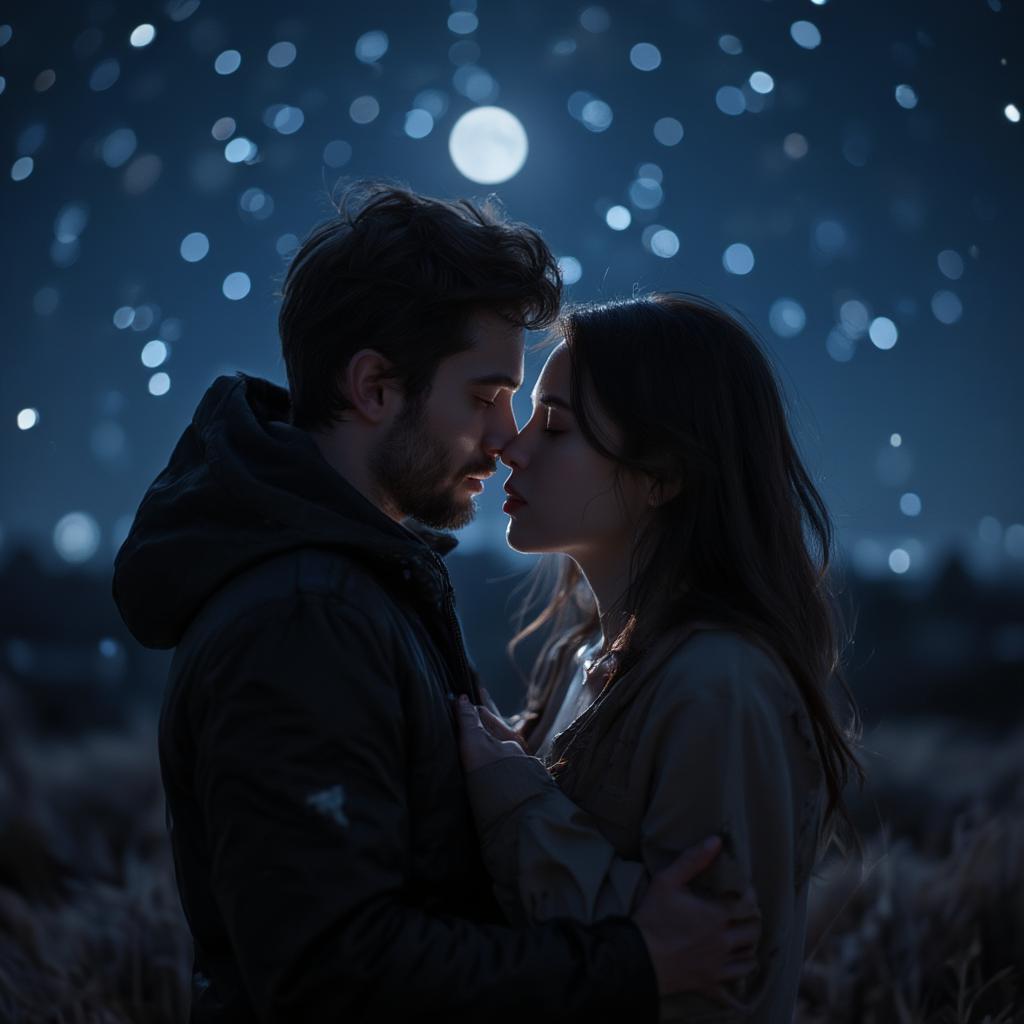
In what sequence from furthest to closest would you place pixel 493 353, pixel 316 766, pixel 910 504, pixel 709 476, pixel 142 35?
pixel 910 504 < pixel 142 35 < pixel 493 353 < pixel 709 476 < pixel 316 766

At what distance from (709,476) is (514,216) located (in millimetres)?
960

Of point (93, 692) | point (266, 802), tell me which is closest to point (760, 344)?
point (266, 802)

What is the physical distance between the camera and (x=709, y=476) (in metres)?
1.77

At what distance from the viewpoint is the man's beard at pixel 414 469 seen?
70.6 inches

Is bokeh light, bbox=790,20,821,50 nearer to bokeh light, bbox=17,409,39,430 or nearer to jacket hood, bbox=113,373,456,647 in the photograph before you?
jacket hood, bbox=113,373,456,647

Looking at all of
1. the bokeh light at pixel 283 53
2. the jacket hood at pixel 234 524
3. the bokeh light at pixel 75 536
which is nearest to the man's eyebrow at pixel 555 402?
the jacket hood at pixel 234 524

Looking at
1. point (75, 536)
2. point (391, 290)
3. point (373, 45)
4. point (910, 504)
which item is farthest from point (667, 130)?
point (75, 536)

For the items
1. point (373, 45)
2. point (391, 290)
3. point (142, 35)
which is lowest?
point (391, 290)

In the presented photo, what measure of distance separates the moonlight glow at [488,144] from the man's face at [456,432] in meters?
0.63

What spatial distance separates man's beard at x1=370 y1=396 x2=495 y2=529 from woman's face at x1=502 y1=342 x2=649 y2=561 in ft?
0.41

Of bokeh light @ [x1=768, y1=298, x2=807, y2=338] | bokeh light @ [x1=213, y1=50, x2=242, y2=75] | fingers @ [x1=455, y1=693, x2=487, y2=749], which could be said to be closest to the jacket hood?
fingers @ [x1=455, y1=693, x2=487, y2=749]

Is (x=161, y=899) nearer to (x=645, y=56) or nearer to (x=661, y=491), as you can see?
(x=661, y=491)

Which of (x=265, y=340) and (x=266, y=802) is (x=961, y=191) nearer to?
(x=265, y=340)

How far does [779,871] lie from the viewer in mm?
1467
